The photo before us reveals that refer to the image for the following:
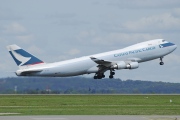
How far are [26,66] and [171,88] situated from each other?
25964mm

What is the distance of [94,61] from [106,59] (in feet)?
7.44

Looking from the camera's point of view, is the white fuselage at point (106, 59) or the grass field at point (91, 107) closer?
the grass field at point (91, 107)

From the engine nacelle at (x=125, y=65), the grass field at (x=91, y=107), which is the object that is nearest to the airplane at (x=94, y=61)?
the engine nacelle at (x=125, y=65)

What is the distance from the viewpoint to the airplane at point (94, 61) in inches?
3669

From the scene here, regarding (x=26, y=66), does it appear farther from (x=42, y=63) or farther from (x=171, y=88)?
(x=171, y=88)

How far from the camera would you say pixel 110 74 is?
99062mm

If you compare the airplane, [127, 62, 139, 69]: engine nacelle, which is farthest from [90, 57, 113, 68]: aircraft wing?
[127, 62, 139, 69]: engine nacelle

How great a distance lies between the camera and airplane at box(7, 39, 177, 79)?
93.2 m

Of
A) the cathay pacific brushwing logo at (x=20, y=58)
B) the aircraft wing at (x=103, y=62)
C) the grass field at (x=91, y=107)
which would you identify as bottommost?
the grass field at (x=91, y=107)

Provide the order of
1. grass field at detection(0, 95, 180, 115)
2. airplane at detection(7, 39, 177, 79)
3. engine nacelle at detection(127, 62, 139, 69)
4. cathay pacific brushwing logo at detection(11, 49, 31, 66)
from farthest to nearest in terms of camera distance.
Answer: engine nacelle at detection(127, 62, 139, 69) → cathay pacific brushwing logo at detection(11, 49, 31, 66) → airplane at detection(7, 39, 177, 79) → grass field at detection(0, 95, 180, 115)

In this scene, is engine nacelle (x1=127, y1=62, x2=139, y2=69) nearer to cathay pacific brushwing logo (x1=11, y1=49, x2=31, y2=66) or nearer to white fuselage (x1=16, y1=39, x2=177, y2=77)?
white fuselage (x1=16, y1=39, x2=177, y2=77)

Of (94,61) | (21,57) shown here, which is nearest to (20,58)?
(21,57)

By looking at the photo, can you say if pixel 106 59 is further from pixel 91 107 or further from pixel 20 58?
pixel 91 107

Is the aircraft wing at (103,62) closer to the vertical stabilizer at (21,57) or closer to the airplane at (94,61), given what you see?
the airplane at (94,61)
